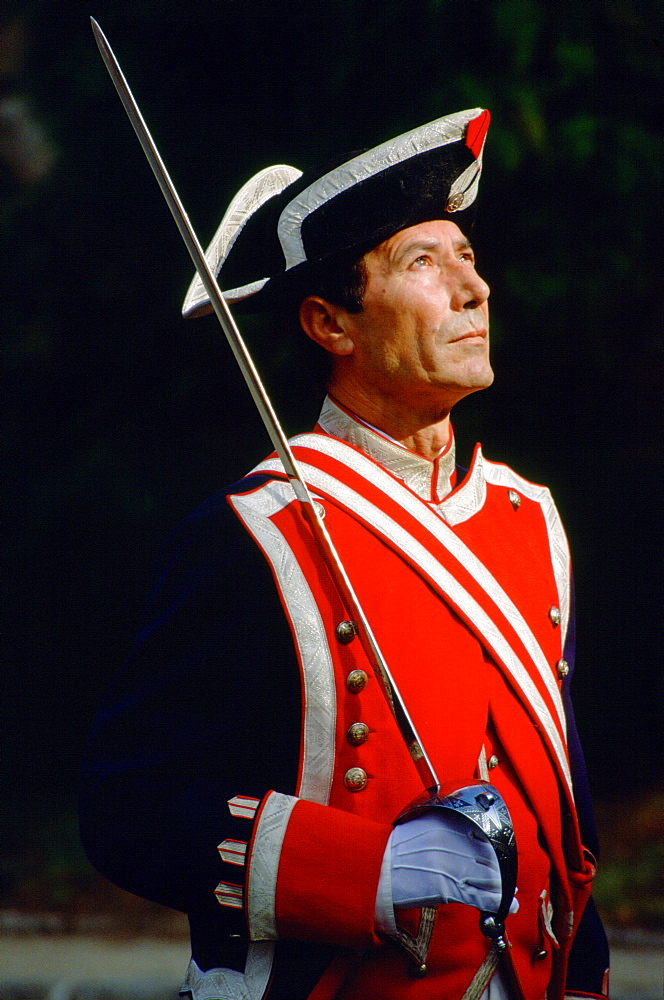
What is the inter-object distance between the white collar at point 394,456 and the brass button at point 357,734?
444 mm

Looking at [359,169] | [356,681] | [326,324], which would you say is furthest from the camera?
[326,324]

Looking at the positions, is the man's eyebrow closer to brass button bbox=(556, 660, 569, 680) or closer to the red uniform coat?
the red uniform coat

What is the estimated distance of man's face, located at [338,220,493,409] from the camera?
1.83 meters

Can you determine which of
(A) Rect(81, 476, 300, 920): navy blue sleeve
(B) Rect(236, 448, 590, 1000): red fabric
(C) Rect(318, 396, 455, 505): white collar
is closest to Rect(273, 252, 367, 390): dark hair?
(C) Rect(318, 396, 455, 505): white collar

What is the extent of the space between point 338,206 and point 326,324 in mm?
204

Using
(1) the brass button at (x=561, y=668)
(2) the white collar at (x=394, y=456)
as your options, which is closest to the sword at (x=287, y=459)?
(2) the white collar at (x=394, y=456)

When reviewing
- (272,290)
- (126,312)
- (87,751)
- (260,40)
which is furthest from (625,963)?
(260,40)

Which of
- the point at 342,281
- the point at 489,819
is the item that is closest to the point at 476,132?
the point at 342,281

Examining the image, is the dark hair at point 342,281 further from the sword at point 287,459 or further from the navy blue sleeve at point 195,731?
the navy blue sleeve at point 195,731

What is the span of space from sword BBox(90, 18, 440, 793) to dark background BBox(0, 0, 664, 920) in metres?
1.04

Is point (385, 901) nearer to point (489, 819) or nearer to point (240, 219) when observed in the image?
point (489, 819)

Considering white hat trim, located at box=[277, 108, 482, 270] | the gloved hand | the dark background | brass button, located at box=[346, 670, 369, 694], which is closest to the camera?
the gloved hand

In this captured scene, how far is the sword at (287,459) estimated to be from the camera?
161 cm

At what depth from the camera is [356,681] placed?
5.30 ft
